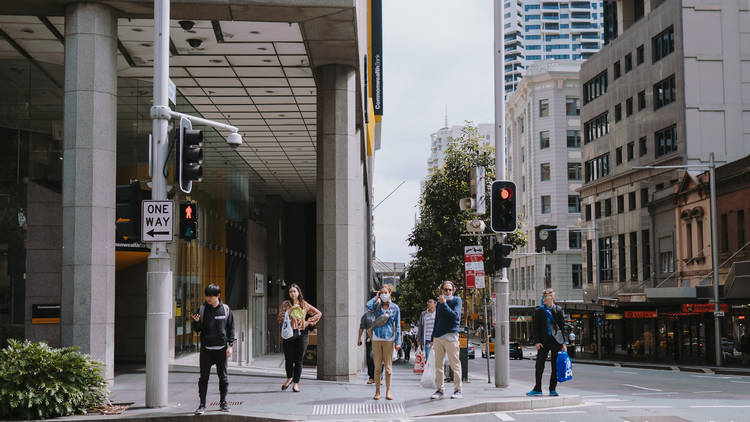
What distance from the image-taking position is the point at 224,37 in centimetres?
1886

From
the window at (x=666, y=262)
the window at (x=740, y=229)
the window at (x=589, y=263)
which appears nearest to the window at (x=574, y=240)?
the window at (x=589, y=263)

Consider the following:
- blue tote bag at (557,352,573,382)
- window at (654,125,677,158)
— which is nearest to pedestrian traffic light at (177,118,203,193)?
blue tote bag at (557,352,573,382)

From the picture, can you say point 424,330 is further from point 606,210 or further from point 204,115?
point 606,210

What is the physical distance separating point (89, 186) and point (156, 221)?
113 inches

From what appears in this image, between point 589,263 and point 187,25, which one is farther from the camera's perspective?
point 589,263

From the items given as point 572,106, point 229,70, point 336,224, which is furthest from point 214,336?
point 572,106

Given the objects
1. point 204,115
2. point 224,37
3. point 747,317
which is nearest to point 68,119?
point 224,37

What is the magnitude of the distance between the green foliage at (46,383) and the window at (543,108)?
89.2 m

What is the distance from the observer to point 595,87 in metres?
69.2

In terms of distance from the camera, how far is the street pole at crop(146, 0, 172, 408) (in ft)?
40.9

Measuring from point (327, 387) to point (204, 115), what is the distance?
1370cm

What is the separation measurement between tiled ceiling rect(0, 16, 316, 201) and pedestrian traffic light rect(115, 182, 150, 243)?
598 cm

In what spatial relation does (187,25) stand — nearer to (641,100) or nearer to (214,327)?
(214,327)

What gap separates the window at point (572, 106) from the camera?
96.8 meters
